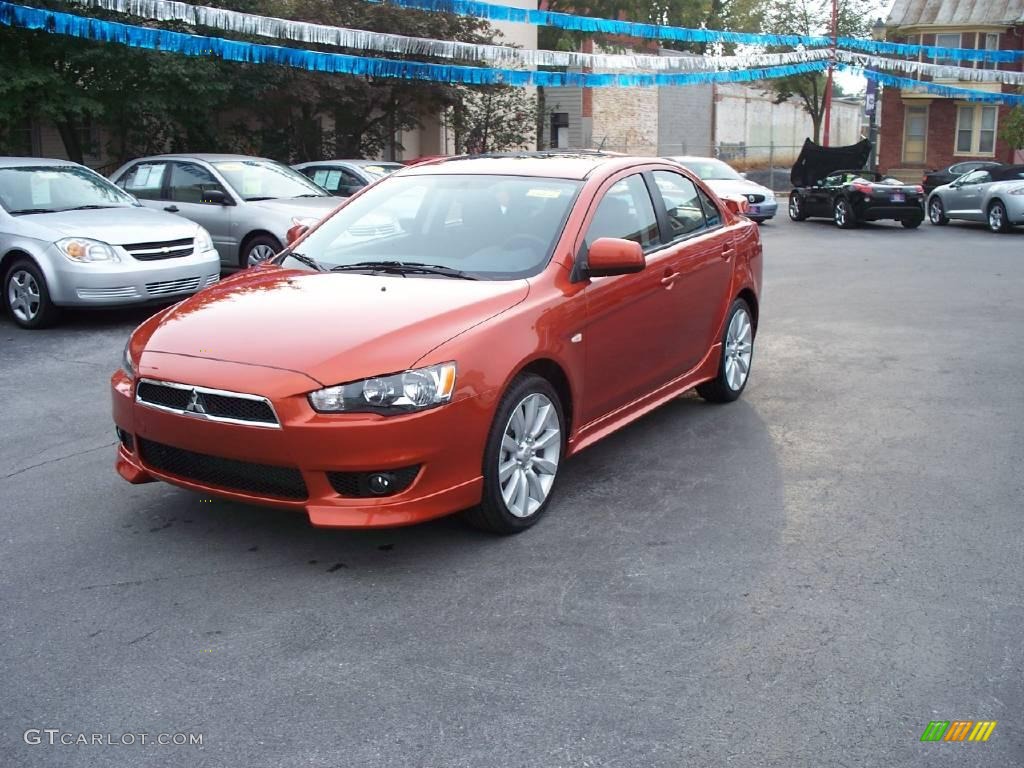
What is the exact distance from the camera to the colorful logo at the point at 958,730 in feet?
10.6

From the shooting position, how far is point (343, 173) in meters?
16.4

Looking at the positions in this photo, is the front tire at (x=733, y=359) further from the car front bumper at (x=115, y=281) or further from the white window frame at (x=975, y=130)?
the white window frame at (x=975, y=130)

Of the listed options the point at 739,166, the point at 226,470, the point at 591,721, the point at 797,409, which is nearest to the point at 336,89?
the point at 797,409

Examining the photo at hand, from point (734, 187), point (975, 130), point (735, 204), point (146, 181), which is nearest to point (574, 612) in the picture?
point (735, 204)

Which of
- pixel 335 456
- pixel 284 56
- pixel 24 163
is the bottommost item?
pixel 335 456

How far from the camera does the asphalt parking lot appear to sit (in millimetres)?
3225

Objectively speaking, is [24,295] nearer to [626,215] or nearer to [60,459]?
[60,459]

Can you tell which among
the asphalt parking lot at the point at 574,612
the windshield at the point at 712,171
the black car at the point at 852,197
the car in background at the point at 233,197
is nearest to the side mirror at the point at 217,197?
the car in background at the point at 233,197

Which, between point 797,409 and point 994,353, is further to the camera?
point 994,353

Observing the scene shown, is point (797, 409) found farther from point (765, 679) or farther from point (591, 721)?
point (591, 721)

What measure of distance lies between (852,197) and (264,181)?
Answer: 13718mm

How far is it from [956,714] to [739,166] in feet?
155

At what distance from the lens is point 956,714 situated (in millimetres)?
3342

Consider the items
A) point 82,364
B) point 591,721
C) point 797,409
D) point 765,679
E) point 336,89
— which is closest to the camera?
point 591,721
